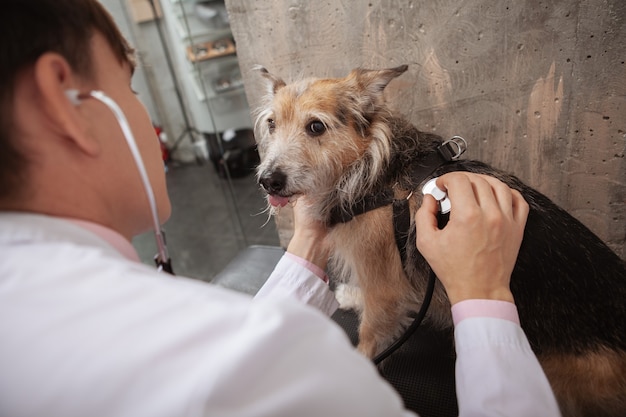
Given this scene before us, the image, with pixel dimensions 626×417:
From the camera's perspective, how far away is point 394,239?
1255mm

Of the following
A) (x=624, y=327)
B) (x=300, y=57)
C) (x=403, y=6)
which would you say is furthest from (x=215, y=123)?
(x=624, y=327)

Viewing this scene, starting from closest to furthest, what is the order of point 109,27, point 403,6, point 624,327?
1. point 109,27
2. point 624,327
3. point 403,6

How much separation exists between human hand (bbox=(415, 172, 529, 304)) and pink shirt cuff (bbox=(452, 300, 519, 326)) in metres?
0.02

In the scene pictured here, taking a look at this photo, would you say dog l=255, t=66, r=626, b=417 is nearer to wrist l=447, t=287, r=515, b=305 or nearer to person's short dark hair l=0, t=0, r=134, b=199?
wrist l=447, t=287, r=515, b=305

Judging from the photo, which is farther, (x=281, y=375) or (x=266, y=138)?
(x=266, y=138)

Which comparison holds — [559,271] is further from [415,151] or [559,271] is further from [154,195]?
[154,195]

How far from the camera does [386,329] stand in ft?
4.54

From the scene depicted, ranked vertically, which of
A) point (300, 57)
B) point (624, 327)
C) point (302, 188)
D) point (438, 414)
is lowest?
point (438, 414)

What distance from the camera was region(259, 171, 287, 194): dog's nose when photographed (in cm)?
131

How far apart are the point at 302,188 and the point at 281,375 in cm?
100

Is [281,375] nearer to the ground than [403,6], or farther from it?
nearer to the ground

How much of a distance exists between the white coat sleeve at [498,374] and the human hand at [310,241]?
64 cm

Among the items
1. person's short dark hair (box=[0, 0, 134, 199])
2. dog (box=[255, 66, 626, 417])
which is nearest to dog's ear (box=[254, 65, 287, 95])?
dog (box=[255, 66, 626, 417])

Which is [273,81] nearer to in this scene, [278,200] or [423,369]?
[278,200]
